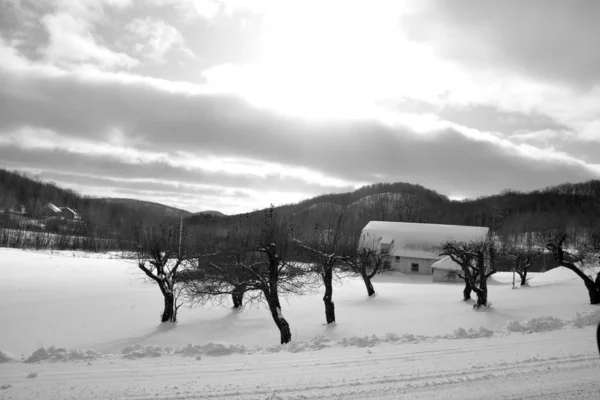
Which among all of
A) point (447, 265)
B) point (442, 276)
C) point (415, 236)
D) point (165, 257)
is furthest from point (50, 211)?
point (165, 257)

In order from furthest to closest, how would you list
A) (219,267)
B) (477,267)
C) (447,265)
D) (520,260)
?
1. (447,265)
2. (520,260)
3. (477,267)
4. (219,267)

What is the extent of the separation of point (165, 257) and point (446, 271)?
34524 mm

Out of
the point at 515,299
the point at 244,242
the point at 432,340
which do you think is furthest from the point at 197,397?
the point at 515,299

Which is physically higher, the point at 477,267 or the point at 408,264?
the point at 477,267

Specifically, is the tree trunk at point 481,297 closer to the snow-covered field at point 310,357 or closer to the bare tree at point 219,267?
the snow-covered field at point 310,357

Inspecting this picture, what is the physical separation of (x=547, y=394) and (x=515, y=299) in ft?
70.2

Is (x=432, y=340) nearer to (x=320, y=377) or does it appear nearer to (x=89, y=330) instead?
(x=320, y=377)

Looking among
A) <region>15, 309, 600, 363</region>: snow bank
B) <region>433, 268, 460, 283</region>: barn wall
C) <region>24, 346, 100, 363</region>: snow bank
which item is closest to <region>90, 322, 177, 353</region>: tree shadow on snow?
<region>24, 346, 100, 363</region>: snow bank

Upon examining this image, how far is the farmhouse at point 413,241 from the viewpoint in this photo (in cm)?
5428

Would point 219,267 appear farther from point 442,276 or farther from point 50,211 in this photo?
point 50,211

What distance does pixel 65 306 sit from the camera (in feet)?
81.9

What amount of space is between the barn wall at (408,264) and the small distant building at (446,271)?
272 inches

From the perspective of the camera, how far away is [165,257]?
22688 millimetres

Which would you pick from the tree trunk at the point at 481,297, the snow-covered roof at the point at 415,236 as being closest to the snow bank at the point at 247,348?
the tree trunk at the point at 481,297
